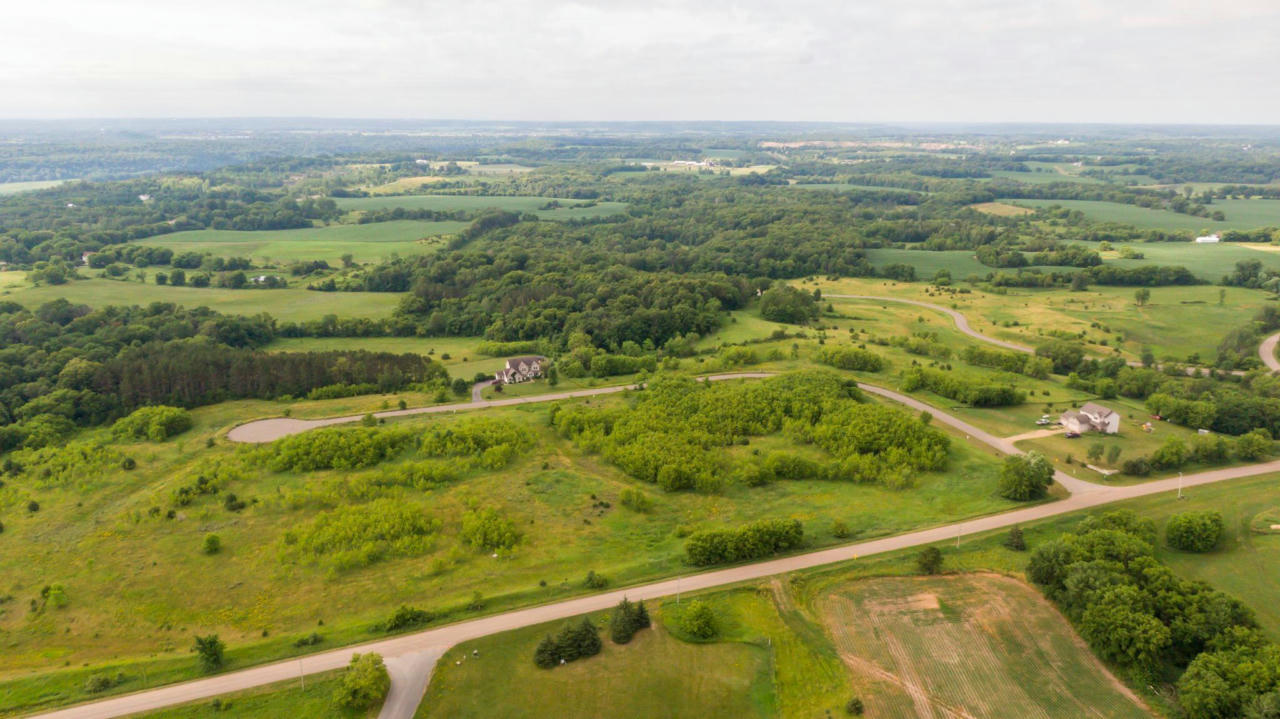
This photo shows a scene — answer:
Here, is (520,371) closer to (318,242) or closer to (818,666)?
(818,666)

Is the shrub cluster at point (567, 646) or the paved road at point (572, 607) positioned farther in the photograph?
the shrub cluster at point (567, 646)

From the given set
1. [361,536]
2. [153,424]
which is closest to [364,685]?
[361,536]

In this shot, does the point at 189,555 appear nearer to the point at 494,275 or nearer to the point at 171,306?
the point at 171,306

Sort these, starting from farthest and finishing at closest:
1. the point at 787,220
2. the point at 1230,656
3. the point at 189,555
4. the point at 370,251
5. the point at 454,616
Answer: the point at 787,220, the point at 370,251, the point at 189,555, the point at 454,616, the point at 1230,656

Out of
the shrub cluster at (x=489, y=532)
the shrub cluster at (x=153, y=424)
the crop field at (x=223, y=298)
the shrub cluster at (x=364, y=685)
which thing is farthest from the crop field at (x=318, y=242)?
the shrub cluster at (x=364, y=685)

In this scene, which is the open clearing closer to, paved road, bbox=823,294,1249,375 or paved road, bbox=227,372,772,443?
paved road, bbox=227,372,772,443

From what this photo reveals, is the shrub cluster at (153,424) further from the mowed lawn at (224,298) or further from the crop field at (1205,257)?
the crop field at (1205,257)

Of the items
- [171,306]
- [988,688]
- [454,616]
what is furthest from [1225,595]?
[171,306]
